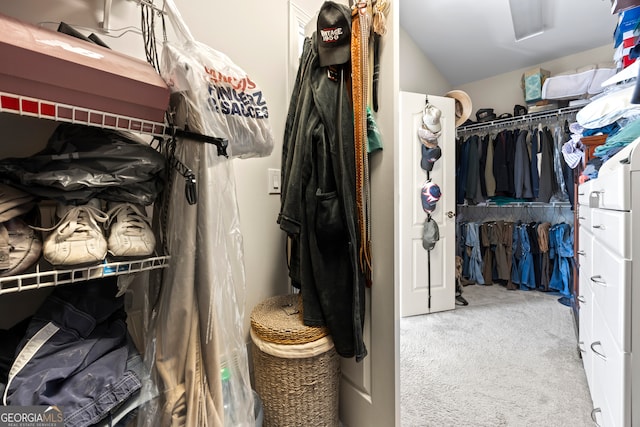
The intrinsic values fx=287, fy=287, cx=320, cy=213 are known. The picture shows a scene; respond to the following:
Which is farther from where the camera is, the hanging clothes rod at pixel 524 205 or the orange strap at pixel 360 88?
the hanging clothes rod at pixel 524 205

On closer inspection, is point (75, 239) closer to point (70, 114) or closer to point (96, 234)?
point (96, 234)

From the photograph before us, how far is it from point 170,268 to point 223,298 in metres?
0.14

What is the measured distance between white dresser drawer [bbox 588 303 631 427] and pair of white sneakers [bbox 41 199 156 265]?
1.31 meters

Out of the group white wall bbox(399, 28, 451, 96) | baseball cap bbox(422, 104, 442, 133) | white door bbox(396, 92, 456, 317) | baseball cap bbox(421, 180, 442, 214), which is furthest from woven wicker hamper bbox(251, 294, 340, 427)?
white wall bbox(399, 28, 451, 96)

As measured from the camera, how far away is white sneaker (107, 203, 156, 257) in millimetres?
552

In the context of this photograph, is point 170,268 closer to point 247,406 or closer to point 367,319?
point 247,406

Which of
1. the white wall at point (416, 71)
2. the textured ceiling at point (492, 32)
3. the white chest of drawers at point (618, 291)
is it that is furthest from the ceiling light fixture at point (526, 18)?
the white chest of drawers at point (618, 291)

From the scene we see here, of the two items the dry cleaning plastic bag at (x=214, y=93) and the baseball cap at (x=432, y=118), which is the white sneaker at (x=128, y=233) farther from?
the baseball cap at (x=432, y=118)

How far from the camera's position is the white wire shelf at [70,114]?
442mm

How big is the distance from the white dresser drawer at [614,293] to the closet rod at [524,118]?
105 inches

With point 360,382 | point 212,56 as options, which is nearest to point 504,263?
point 360,382

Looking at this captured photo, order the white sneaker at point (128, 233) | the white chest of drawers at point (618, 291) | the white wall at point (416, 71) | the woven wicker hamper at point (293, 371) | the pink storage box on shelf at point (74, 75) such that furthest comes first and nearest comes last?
the white wall at point (416, 71)
the woven wicker hamper at point (293, 371)
the white chest of drawers at point (618, 291)
the white sneaker at point (128, 233)
the pink storage box on shelf at point (74, 75)

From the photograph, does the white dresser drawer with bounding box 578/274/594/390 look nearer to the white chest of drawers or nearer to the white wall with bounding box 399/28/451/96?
the white chest of drawers

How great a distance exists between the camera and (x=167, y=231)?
2.20ft
